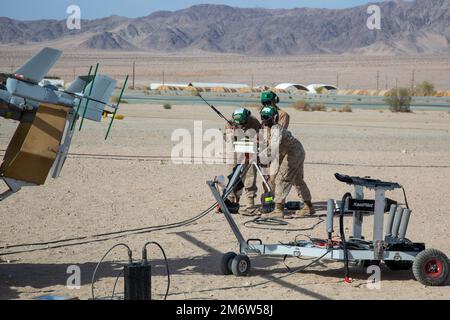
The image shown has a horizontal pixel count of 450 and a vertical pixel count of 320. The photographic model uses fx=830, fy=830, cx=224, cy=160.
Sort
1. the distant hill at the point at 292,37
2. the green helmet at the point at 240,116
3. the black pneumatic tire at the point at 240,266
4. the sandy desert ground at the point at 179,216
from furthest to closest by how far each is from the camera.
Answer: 1. the distant hill at the point at 292,37
2. the green helmet at the point at 240,116
3. the black pneumatic tire at the point at 240,266
4. the sandy desert ground at the point at 179,216

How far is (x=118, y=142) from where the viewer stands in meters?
24.1

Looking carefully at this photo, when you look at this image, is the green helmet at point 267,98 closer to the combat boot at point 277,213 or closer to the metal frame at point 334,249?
the combat boot at point 277,213

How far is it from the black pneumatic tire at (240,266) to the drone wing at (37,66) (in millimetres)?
2974

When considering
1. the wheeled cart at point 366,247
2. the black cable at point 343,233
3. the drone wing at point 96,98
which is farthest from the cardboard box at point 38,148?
the black cable at point 343,233

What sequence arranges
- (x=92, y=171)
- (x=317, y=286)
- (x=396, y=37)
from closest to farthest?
(x=317, y=286) < (x=92, y=171) < (x=396, y=37)

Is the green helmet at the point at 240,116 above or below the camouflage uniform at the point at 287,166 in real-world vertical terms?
above

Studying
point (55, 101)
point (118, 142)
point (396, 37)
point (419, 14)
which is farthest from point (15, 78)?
point (419, 14)

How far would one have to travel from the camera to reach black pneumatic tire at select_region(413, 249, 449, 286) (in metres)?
9.00

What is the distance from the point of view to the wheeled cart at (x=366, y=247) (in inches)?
356

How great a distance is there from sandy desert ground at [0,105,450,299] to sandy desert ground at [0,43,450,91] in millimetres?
67762

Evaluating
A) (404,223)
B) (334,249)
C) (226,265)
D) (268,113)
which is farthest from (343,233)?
(268,113)

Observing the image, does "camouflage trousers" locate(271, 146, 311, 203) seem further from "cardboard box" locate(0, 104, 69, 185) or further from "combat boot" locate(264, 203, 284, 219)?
"cardboard box" locate(0, 104, 69, 185)

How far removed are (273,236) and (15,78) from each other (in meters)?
4.52
